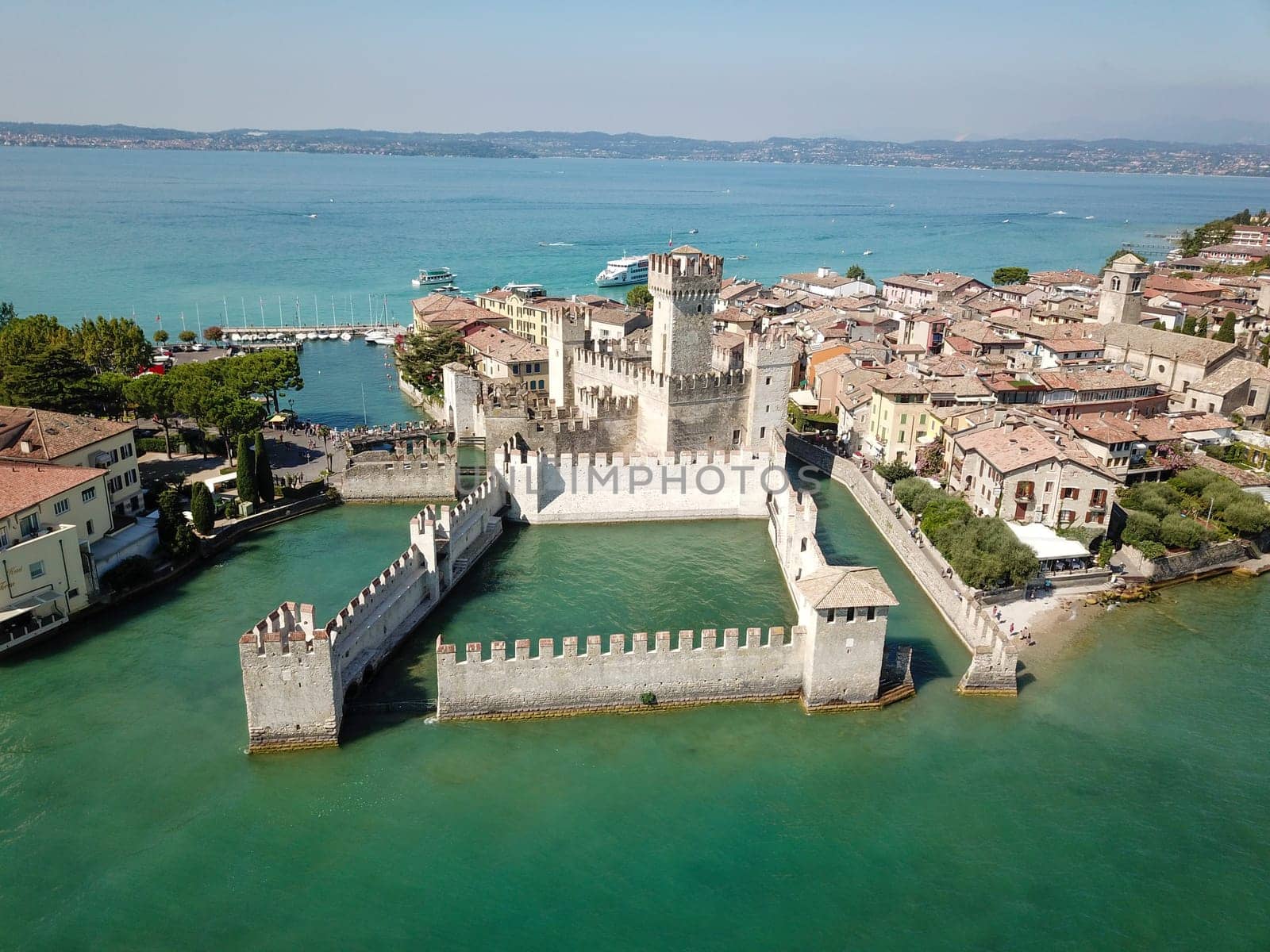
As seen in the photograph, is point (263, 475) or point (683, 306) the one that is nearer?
point (263, 475)

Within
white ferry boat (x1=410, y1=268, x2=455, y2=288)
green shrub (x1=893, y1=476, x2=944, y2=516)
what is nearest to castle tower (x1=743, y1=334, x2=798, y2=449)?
green shrub (x1=893, y1=476, x2=944, y2=516)

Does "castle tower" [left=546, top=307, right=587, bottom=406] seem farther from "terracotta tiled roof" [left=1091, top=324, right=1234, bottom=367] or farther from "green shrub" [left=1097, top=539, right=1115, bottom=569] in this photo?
"terracotta tiled roof" [left=1091, top=324, right=1234, bottom=367]

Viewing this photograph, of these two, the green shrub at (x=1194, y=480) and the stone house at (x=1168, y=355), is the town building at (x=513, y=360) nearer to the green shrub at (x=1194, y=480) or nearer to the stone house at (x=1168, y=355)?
the green shrub at (x=1194, y=480)

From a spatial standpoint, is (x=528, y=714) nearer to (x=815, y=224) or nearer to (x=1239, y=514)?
(x=1239, y=514)

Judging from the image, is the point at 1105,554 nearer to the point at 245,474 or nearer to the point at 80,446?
the point at 245,474

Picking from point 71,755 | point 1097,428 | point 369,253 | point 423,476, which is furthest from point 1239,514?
point 369,253

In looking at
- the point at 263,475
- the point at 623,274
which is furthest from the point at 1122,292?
the point at 623,274

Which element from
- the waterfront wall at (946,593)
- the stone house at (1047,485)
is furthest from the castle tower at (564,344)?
the stone house at (1047,485)
